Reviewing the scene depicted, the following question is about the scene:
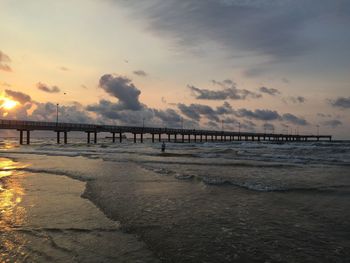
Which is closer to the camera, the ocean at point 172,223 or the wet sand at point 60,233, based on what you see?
the wet sand at point 60,233

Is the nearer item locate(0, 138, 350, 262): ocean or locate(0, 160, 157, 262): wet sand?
locate(0, 160, 157, 262): wet sand

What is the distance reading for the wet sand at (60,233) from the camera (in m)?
5.58

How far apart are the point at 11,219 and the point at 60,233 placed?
1.84 metres

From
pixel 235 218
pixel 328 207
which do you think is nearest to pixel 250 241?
pixel 235 218

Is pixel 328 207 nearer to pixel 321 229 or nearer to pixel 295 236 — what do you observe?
pixel 321 229

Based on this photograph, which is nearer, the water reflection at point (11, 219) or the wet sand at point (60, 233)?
the wet sand at point (60, 233)

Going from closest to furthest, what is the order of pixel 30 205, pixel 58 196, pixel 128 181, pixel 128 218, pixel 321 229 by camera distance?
pixel 321 229
pixel 128 218
pixel 30 205
pixel 58 196
pixel 128 181

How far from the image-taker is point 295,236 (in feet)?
22.2

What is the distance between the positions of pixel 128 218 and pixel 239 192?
5.12 meters

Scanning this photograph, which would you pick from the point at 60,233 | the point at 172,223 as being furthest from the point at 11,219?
the point at 172,223

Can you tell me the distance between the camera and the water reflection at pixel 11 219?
5828 mm

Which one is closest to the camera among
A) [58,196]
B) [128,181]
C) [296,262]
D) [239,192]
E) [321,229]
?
[296,262]

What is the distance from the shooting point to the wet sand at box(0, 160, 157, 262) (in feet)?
18.3

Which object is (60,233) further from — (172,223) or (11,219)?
(172,223)
